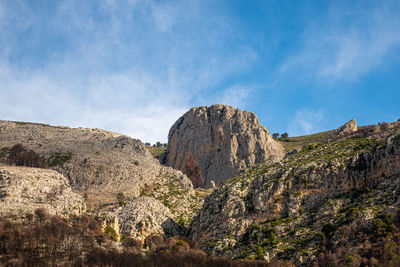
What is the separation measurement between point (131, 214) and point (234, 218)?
20.4 meters

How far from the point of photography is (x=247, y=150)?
121m

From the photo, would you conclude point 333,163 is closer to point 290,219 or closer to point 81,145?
point 290,219

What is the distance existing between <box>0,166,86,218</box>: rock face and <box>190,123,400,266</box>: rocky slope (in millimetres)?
23294

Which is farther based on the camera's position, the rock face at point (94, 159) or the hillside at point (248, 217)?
the rock face at point (94, 159)

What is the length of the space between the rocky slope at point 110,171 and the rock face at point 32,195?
171 inches

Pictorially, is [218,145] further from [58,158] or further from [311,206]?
[311,206]

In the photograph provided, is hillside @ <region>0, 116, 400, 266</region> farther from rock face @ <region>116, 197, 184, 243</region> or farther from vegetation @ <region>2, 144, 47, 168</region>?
vegetation @ <region>2, 144, 47, 168</region>

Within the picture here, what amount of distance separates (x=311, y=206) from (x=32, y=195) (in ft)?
148

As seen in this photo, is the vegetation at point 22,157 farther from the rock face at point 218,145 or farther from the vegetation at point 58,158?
the rock face at point 218,145

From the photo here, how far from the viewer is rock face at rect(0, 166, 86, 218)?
44.8 metres

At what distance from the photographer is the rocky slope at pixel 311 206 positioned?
41.7m

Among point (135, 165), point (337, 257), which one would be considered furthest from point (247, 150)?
point (337, 257)

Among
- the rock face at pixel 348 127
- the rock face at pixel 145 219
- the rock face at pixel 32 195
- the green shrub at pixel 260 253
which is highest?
the rock face at pixel 348 127

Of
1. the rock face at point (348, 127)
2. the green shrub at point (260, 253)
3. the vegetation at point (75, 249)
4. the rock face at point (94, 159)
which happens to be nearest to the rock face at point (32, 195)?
the vegetation at point (75, 249)
